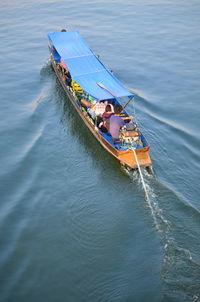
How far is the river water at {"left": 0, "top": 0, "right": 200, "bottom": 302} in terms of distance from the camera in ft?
38.9

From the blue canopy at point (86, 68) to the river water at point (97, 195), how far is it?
2.72 m

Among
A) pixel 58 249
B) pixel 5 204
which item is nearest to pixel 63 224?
pixel 58 249

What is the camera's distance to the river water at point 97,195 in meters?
11.9

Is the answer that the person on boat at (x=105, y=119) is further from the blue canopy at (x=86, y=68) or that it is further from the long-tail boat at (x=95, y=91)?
the blue canopy at (x=86, y=68)

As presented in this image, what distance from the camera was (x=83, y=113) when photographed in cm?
1955

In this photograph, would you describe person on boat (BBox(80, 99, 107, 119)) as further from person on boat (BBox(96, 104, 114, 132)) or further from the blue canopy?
the blue canopy

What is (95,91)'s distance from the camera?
18.1m

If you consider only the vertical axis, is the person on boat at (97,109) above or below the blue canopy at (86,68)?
below

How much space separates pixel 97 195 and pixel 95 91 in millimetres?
5682

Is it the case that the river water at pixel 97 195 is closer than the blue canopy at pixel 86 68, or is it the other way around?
the river water at pixel 97 195

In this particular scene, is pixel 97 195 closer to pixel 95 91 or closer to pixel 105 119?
pixel 105 119

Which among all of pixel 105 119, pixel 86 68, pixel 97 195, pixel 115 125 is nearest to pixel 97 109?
pixel 105 119

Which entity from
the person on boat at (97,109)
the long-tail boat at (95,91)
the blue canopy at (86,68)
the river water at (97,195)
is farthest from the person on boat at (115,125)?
the person on boat at (97,109)

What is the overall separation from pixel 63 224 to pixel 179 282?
16.9 ft
